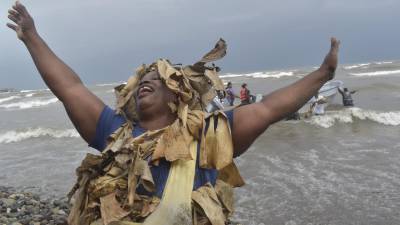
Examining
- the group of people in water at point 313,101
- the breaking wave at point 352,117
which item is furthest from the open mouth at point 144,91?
the group of people in water at point 313,101

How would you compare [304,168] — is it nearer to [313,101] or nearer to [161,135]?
[161,135]

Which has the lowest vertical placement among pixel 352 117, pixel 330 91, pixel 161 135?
pixel 352 117

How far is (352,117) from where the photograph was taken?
62.2ft

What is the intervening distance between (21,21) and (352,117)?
1759 cm

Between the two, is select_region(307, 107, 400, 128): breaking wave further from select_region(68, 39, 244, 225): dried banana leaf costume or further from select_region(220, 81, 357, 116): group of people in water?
select_region(68, 39, 244, 225): dried banana leaf costume

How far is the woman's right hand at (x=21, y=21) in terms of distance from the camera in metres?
2.76

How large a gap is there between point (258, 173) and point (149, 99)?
8.02 metres

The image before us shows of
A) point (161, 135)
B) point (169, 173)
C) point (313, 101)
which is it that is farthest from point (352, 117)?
point (169, 173)

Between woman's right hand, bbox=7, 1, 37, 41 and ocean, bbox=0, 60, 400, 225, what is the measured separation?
5.32 meters

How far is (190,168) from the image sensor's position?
2.45 meters

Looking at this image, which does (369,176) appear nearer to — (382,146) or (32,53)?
(382,146)

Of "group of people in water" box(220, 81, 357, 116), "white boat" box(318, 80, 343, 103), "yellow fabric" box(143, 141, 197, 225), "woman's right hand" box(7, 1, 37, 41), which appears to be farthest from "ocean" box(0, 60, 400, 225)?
"woman's right hand" box(7, 1, 37, 41)

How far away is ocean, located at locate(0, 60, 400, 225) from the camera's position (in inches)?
307

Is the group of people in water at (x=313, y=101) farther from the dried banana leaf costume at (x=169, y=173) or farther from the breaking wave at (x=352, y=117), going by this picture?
the dried banana leaf costume at (x=169, y=173)
